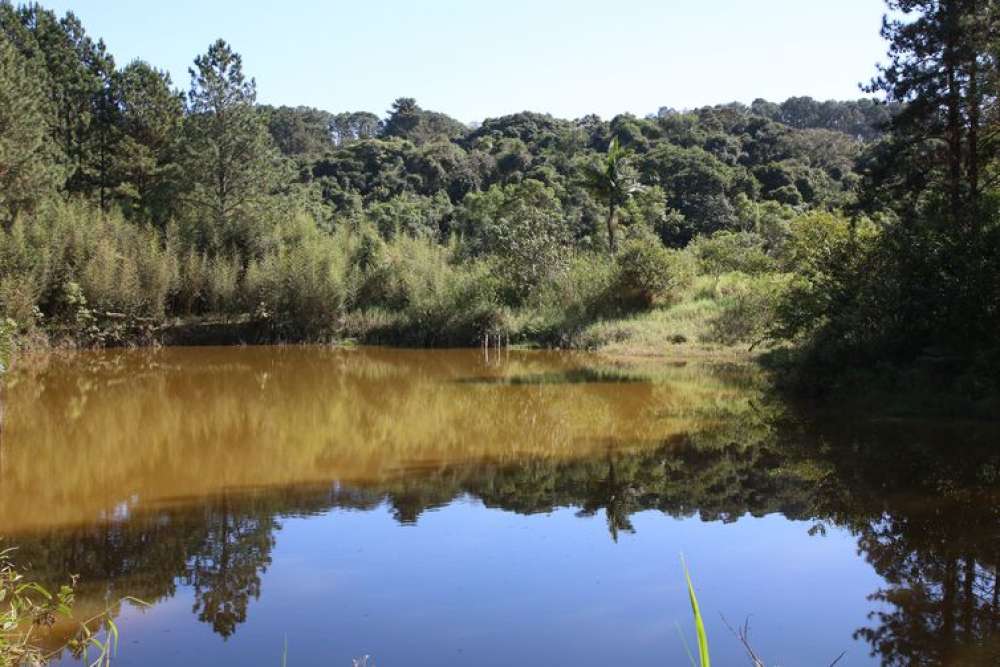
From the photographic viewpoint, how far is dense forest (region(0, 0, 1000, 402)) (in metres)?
13.2

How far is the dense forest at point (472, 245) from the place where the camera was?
1316cm

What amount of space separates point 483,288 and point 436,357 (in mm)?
3810

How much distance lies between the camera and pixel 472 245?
111ft

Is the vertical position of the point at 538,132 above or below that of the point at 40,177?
above

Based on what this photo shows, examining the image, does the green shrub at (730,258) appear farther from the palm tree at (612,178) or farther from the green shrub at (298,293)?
the green shrub at (298,293)

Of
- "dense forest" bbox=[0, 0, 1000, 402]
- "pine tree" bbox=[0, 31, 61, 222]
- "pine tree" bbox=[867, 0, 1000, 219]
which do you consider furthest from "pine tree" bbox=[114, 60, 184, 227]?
"pine tree" bbox=[867, 0, 1000, 219]

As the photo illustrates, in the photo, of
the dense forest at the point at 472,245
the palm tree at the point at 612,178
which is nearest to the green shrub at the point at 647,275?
the dense forest at the point at 472,245

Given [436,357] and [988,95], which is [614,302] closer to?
[436,357]

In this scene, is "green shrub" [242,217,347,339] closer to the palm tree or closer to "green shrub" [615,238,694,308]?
"green shrub" [615,238,694,308]

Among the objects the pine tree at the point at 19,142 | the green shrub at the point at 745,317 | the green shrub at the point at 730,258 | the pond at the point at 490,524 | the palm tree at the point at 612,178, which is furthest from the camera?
the palm tree at the point at 612,178

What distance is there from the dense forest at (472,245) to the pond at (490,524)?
2354mm

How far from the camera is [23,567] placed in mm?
6184

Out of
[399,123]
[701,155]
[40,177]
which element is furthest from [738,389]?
[399,123]

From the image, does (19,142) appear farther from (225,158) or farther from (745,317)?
(745,317)
